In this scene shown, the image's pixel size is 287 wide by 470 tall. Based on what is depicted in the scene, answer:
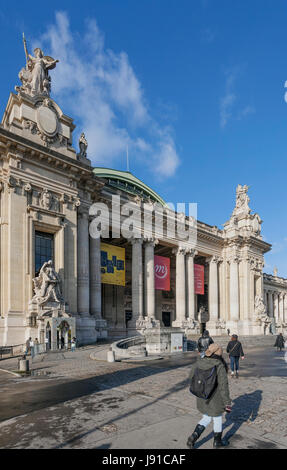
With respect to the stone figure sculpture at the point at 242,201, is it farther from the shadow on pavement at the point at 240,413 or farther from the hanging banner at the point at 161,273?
the shadow on pavement at the point at 240,413

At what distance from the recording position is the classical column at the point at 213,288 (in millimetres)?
48562

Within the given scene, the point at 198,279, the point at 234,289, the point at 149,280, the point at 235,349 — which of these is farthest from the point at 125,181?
the point at 235,349

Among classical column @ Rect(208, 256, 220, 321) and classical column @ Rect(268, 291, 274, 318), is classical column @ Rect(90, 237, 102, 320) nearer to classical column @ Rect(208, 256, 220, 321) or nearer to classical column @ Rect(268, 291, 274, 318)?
classical column @ Rect(208, 256, 220, 321)

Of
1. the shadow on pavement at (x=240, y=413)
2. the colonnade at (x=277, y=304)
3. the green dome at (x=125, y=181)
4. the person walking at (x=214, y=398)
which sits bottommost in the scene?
the colonnade at (x=277, y=304)

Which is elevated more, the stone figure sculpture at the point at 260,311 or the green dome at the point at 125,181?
the green dome at the point at 125,181

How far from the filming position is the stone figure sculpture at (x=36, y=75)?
2908 cm

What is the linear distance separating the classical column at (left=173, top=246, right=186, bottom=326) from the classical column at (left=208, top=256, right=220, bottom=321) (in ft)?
24.6

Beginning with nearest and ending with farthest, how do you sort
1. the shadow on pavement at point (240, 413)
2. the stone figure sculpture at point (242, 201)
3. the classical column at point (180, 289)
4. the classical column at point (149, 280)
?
the shadow on pavement at point (240, 413), the classical column at point (149, 280), the classical column at point (180, 289), the stone figure sculpture at point (242, 201)

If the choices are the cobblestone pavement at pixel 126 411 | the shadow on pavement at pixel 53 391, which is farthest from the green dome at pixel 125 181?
the cobblestone pavement at pixel 126 411

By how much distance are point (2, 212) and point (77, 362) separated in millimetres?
13061

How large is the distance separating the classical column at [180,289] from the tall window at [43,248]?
62.6 feet

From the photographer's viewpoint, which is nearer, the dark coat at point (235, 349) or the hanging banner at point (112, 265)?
the dark coat at point (235, 349)

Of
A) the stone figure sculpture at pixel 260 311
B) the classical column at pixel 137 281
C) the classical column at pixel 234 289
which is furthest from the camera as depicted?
the stone figure sculpture at pixel 260 311
